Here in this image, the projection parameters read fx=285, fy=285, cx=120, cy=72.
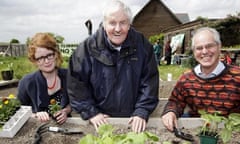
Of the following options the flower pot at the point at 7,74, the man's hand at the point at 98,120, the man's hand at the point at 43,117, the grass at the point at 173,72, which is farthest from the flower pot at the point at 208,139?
the flower pot at the point at 7,74

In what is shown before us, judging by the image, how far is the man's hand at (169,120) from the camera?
158cm

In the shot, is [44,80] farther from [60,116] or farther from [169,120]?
[169,120]

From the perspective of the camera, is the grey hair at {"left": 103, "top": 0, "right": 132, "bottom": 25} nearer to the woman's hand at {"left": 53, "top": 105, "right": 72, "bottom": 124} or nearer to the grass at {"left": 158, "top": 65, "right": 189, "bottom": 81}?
the woman's hand at {"left": 53, "top": 105, "right": 72, "bottom": 124}

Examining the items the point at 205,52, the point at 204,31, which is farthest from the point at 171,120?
the point at 204,31

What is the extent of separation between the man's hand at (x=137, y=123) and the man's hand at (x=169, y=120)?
0.13m

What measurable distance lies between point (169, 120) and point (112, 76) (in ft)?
1.35

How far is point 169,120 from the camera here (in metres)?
1.62

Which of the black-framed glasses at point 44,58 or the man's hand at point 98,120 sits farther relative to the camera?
the black-framed glasses at point 44,58

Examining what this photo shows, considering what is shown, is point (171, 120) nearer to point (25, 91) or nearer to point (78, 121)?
point (78, 121)

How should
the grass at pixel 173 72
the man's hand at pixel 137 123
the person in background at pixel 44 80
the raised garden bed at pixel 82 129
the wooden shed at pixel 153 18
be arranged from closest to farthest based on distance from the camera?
the raised garden bed at pixel 82 129
the man's hand at pixel 137 123
the person in background at pixel 44 80
the grass at pixel 173 72
the wooden shed at pixel 153 18

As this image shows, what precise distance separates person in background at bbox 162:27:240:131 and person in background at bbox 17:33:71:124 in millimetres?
747

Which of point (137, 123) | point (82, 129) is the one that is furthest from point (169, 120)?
point (82, 129)

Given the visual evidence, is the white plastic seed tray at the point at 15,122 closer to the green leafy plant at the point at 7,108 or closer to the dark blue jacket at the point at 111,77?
the green leafy plant at the point at 7,108

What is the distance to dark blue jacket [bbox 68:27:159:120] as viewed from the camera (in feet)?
5.41
